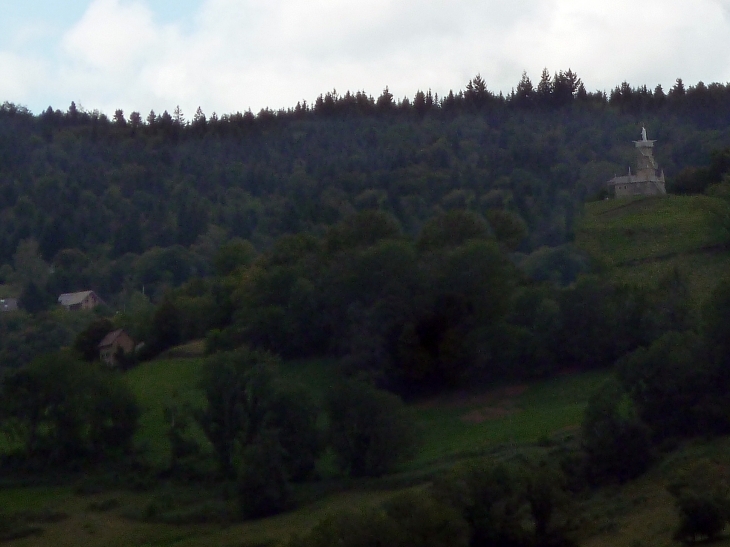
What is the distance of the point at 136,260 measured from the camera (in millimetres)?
102438

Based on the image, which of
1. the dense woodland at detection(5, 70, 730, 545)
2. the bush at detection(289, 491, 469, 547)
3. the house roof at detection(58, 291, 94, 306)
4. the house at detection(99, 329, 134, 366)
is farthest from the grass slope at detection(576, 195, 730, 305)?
the house roof at detection(58, 291, 94, 306)

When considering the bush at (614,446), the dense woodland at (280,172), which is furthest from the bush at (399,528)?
the dense woodland at (280,172)

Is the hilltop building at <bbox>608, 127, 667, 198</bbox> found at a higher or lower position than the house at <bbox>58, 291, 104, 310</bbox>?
higher

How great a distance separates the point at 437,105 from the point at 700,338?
92.2m

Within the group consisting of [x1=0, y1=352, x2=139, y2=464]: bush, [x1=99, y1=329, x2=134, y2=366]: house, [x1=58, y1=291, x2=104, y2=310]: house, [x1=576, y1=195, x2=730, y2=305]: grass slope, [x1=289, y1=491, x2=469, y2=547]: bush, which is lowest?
[x1=289, y1=491, x2=469, y2=547]: bush

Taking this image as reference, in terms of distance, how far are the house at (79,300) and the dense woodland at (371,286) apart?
171cm

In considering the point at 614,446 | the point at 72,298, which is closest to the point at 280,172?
the point at 72,298

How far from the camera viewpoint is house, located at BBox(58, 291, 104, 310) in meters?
92.6

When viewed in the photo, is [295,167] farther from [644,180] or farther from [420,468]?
[420,468]

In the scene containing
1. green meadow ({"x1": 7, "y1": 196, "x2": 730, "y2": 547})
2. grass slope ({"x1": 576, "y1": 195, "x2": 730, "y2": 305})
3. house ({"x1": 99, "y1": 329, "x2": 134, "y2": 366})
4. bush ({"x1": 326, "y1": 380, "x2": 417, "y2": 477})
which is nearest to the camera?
green meadow ({"x1": 7, "y1": 196, "x2": 730, "y2": 547})

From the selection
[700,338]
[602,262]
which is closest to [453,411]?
[700,338]

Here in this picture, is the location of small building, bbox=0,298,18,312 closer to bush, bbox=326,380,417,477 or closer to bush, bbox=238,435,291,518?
bush, bbox=326,380,417,477

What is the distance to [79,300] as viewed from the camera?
93375 mm

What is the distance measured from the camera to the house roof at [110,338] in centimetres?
5722
